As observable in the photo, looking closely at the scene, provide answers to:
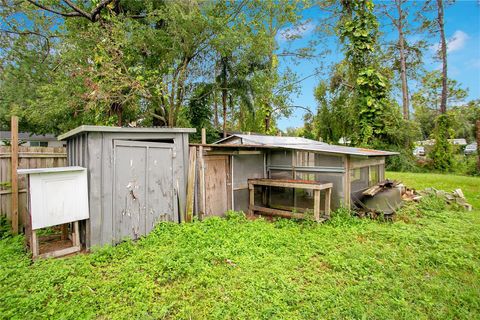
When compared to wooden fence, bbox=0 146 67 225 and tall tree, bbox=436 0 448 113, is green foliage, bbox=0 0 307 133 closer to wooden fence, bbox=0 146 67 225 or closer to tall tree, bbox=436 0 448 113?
wooden fence, bbox=0 146 67 225

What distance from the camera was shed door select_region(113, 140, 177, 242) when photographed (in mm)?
4297

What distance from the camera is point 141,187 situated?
456cm

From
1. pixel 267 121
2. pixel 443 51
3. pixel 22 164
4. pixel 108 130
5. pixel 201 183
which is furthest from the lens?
pixel 267 121

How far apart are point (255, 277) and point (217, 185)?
3019 millimetres

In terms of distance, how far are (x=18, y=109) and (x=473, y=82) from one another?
3194 cm

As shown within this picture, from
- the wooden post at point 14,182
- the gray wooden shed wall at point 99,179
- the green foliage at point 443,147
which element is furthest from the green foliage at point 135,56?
the green foliage at point 443,147

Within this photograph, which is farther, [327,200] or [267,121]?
[267,121]

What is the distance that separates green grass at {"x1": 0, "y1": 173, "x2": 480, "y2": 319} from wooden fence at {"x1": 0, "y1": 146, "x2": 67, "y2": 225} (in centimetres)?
90

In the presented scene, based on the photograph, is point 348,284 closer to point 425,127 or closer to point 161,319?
point 161,319

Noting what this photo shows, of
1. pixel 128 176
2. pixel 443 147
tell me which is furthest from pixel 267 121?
pixel 128 176

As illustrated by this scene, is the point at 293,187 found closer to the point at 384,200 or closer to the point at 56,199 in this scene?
the point at 384,200

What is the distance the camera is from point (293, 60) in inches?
733

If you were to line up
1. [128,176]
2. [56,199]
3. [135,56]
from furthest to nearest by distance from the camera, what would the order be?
[135,56] < [128,176] < [56,199]

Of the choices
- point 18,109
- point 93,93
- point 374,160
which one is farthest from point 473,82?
point 18,109
